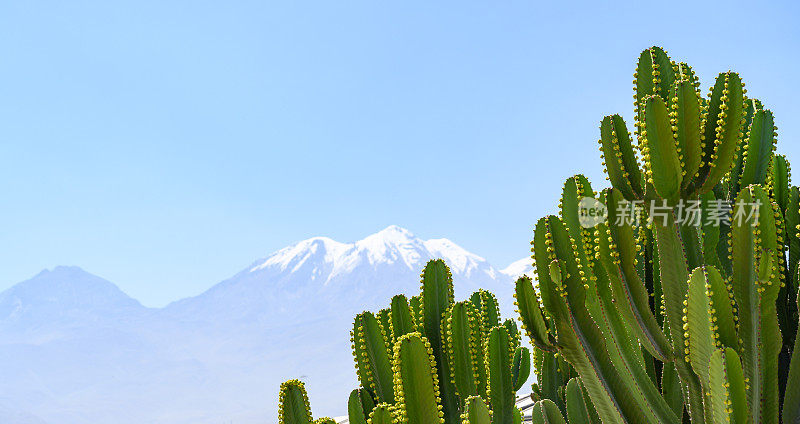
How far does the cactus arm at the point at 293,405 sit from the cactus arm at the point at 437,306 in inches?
27.4

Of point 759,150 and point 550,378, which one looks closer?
point 759,150

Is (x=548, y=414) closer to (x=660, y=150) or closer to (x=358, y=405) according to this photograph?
(x=358, y=405)

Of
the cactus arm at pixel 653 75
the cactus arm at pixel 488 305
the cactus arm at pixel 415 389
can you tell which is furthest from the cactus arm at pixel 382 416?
the cactus arm at pixel 488 305

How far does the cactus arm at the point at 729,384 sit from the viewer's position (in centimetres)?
217

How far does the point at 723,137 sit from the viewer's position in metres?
2.67

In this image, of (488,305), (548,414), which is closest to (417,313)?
(488,305)

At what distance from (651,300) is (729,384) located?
0.94 metres

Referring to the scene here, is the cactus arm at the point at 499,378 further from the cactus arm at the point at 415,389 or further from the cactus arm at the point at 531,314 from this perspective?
the cactus arm at the point at 415,389

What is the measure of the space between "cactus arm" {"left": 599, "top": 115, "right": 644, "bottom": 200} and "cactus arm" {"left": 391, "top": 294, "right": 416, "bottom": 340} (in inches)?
46.9

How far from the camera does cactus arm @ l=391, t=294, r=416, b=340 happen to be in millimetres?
3124

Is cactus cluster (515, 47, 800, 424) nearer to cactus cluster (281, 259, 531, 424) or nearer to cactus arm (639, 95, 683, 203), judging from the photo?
cactus arm (639, 95, 683, 203)

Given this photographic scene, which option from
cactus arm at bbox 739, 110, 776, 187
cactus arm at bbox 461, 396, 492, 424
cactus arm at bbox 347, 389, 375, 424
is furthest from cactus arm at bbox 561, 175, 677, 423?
cactus arm at bbox 347, 389, 375, 424

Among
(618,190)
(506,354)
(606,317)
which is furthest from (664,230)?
(506,354)

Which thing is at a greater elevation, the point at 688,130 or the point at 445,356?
the point at 688,130
